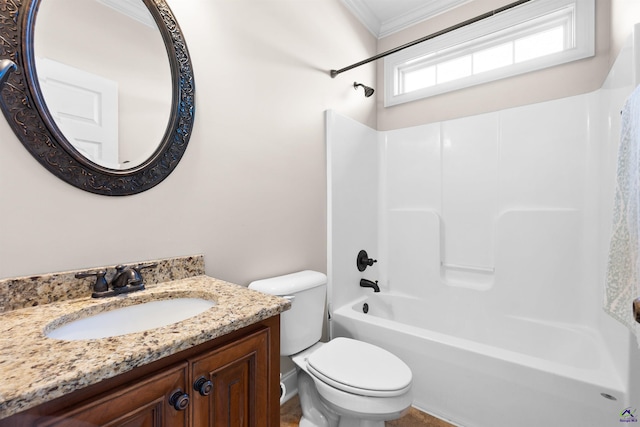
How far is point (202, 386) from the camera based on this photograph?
0.70 m

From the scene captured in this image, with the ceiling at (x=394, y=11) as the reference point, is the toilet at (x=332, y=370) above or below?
below

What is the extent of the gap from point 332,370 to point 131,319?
0.85 m

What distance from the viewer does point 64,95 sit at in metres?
0.94

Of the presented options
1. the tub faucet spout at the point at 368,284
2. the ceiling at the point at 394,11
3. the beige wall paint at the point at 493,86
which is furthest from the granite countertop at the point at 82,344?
the ceiling at the point at 394,11

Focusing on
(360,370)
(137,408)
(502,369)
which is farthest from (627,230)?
(137,408)

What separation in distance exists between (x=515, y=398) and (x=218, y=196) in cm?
172

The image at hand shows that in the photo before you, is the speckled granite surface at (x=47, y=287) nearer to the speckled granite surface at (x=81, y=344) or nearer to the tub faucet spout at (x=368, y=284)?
the speckled granite surface at (x=81, y=344)

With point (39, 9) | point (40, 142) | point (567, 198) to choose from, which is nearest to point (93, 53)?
point (39, 9)

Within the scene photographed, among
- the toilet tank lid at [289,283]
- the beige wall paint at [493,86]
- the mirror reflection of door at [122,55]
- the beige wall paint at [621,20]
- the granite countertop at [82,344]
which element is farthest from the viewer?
the beige wall paint at [493,86]

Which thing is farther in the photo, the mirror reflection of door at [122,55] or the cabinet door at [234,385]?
the mirror reflection of door at [122,55]

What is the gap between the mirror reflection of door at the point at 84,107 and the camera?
35.9 inches

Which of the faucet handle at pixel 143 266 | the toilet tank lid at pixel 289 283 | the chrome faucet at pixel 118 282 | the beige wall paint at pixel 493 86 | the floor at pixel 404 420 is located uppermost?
the beige wall paint at pixel 493 86

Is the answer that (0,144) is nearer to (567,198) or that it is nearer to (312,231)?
(312,231)

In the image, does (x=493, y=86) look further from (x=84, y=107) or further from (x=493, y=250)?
(x=84, y=107)
